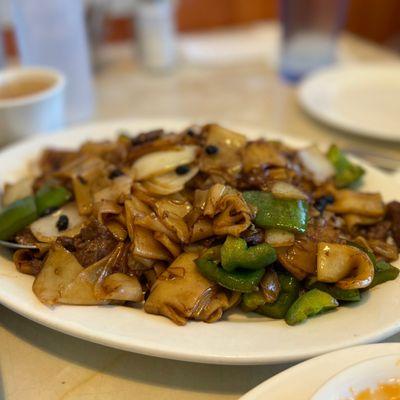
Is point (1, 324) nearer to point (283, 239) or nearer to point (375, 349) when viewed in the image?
point (283, 239)

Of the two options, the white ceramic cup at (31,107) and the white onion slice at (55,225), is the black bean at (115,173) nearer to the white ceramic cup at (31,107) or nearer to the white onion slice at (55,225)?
the white onion slice at (55,225)

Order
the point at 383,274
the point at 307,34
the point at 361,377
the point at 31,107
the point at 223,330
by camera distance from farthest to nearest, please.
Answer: the point at 307,34, the point at 31,107, the point at 383,274, the point at 223,330, the point at 361,377

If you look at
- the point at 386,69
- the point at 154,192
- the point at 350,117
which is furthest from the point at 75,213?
the point at 386,69

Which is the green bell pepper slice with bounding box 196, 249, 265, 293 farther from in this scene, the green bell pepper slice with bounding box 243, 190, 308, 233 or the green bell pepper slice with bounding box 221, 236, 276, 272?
the green bell pepper slice with bounding box 243, 190, 308, 233

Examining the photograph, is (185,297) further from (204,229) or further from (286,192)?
(286,192)

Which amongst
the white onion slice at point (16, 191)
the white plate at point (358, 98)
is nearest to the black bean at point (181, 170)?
the white onion slice at point (16, 191)

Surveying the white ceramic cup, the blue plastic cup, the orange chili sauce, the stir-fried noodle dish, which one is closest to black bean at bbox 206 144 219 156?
the stir-fried noodle dish

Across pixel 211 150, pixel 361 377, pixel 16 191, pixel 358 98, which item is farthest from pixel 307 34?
pixel 361 377
